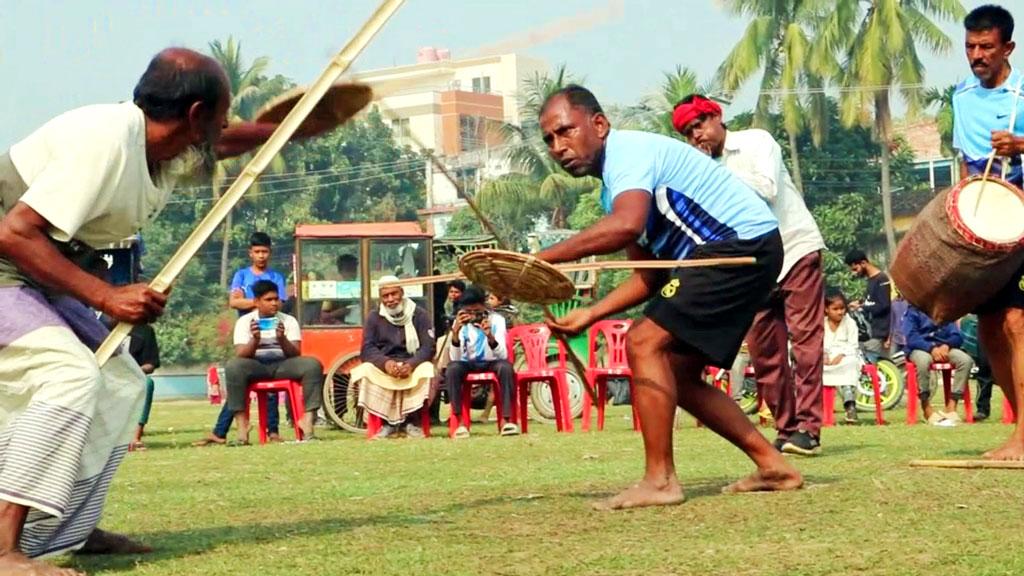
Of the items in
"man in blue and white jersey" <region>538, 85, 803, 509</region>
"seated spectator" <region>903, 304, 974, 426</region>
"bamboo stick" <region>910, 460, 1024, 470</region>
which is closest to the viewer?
"man in blue and white jersey" <region>538, 85, 803, 509</region>

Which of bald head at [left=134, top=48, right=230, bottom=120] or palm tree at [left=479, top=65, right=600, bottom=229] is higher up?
palm tree at [left=479, top=65, right=600, bottom=229]

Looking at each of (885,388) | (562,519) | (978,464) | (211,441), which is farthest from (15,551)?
(885,388)

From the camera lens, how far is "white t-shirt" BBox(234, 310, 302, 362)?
611 inches

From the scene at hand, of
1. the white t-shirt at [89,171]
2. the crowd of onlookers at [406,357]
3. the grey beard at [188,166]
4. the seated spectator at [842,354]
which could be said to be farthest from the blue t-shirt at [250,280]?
the white t-shirt at [89,171]

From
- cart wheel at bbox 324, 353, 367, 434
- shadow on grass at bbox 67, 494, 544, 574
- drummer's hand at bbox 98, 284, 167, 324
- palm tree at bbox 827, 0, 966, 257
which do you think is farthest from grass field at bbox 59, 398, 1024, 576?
palm tree at bbox 827, 0, 966, 257

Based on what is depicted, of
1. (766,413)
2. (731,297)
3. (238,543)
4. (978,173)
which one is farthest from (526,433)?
(238,543)

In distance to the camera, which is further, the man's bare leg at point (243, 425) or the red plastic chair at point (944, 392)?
the red plastic chair at point (944, 392)

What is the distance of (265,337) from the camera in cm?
1559

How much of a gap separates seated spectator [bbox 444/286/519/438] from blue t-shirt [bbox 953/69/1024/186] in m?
7.67

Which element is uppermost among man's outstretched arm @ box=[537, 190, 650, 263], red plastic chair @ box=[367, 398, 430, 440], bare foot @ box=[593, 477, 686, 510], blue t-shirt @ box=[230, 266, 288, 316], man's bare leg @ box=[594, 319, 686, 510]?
blue t-shirt @ box=[230, 266, 288, 316]

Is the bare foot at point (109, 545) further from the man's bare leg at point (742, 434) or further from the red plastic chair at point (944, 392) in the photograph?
the red plastic chair at point (944, 392)

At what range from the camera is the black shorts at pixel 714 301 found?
277 inches

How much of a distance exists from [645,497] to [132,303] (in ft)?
8.22

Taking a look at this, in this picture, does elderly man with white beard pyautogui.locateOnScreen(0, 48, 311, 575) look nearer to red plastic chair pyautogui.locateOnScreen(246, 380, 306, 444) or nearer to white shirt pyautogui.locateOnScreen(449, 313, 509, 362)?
red plastic chair pyautogui.locateOnScreen(246, 380, 306, 444)
